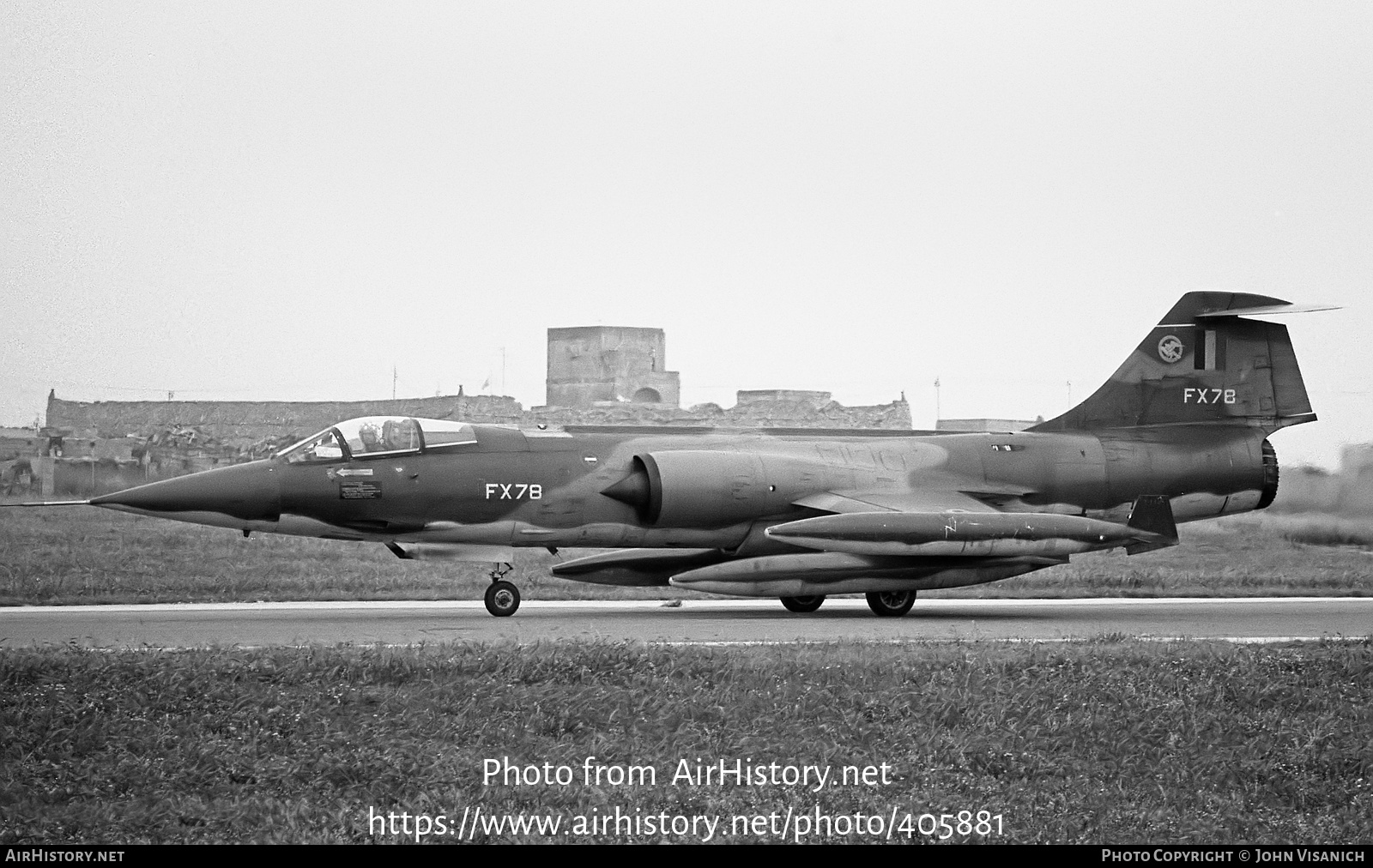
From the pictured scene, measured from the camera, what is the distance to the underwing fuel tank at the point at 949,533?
51.0ft

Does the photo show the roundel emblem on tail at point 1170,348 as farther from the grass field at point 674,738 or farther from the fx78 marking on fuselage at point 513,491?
the fx78 marking on fuselage at point 513,491

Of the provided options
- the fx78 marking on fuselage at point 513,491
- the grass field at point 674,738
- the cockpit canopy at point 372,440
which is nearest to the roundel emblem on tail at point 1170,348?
the grass field at point 674,738

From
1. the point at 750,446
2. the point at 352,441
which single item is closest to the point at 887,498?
the point at 750,446

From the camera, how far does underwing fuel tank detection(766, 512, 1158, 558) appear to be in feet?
51.0

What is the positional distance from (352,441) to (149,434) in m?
25.9

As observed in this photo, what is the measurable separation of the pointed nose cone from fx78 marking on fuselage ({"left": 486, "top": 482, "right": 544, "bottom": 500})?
2.28 m

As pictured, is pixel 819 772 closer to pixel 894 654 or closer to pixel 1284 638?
pixel 894 654

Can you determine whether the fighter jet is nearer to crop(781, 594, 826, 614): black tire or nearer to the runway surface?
crop(781, 594, 826, 614): black tire

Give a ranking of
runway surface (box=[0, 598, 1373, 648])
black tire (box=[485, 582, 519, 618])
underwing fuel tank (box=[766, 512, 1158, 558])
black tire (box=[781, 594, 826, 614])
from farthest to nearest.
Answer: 1. black tire (box=[781, 594, 826, 614])
2. underwing fuel tank (box=[766, 512, 1158, 558])
3. black tire (box=[485, 582, 519, 618])
4. runway surface (box=[0, 598, 1373, 648])

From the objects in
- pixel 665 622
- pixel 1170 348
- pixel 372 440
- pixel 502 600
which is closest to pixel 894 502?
pixel 665 622

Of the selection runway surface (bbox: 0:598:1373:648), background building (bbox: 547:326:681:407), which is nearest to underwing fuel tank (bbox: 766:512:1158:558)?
runway surface (bbox: 0:598:1373:648)

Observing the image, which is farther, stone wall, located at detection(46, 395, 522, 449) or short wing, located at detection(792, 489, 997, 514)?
stone wall, located at detection(46, 395, 522, 449)

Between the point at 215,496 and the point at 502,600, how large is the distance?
322cm

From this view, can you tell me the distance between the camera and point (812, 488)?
16.8m
